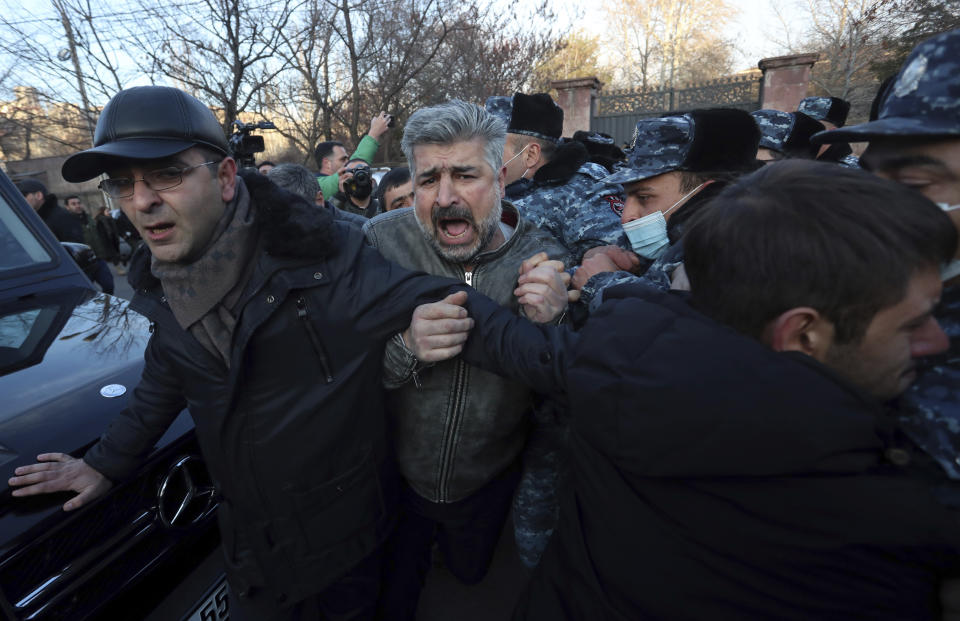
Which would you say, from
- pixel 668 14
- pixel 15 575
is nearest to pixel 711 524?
pixel 15 575

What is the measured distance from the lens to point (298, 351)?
4.65 feet

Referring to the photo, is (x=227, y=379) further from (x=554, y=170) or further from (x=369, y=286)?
(x=554, y=170)

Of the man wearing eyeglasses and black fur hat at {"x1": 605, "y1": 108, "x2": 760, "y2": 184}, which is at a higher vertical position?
black fur hat at {"x1": 605, "y1": 108, "x2": 760, "y2": 184}

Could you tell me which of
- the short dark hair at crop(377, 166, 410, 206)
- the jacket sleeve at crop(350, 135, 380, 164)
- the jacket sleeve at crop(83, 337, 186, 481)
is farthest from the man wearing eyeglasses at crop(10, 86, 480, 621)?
the jacket sleeve at crop(350, 135, 380, 164)

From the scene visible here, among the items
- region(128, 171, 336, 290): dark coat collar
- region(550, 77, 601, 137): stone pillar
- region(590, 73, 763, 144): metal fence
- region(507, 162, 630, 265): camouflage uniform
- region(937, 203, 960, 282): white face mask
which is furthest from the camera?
region(550, 77, 601, 137): stone pillar

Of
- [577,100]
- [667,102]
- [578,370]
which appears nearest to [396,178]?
[578,370]

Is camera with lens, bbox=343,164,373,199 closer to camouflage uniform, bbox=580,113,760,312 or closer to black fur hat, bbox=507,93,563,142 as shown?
black fur hat, bbox=507,93,563,142

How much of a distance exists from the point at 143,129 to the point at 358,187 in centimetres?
333

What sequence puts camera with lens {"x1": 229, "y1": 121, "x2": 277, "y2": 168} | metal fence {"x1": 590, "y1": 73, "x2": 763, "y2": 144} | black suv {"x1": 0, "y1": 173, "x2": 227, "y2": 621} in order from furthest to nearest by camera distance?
1. metal fence {"x1": 590, "y1": 73, "x2": 763, "y2": 144}
2. camera with lens {"x1": 229, "y1": 121, "x2": 277, "y2": 168}
3. black suv {"x1": 0, "y1": 173, "x2": 227, "y2": 621}

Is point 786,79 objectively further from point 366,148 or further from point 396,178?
point 396,178

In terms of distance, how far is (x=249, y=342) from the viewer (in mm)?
1348

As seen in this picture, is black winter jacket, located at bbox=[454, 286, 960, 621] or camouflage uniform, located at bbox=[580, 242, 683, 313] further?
camouflage uniform, located at bbox=[580, 242, 683, 313]

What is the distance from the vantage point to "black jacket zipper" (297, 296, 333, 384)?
138 cm

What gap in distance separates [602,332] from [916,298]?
48cm
